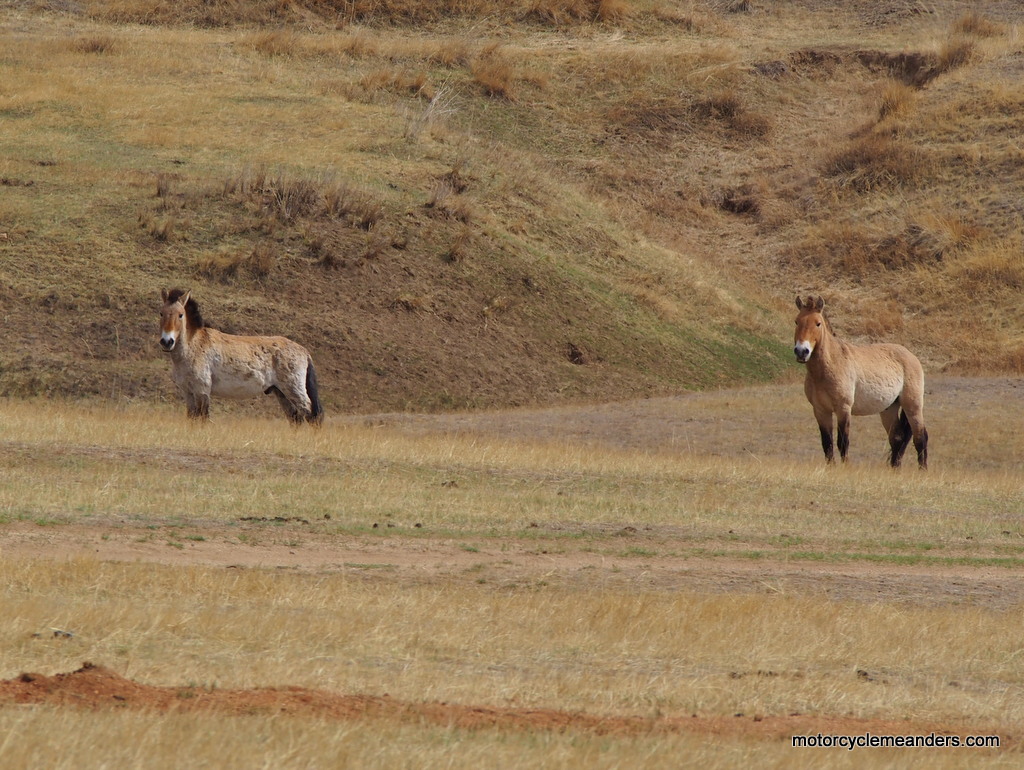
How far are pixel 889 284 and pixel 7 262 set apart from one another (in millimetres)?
25419

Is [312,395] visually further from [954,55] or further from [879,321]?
[954,55]

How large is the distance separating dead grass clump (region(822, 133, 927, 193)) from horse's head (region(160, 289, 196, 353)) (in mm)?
31668

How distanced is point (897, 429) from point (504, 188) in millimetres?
18514

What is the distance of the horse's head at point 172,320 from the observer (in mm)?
19391

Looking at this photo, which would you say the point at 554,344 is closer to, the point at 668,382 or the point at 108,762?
the point at 668,382

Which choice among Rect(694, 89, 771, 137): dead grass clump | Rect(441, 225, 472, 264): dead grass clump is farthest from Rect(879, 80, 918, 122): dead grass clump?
Rect(441, 225, 472, 264): dead grass clump

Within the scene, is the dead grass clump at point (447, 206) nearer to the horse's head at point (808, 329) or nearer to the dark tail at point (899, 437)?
the dark tail at point (899, 437)

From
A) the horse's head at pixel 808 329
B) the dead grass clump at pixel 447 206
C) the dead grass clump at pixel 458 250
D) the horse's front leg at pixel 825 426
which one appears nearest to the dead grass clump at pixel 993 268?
Answer: the dead grass clump at pixel 447 206

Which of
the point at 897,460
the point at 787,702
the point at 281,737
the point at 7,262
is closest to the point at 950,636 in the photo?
the point at 787,702

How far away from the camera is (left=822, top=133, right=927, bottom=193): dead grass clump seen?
1829 inches

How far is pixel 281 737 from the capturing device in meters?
5.86

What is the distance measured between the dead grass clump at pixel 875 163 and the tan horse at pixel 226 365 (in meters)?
30.3

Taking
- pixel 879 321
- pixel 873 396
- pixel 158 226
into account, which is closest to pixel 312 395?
pixel 873 396

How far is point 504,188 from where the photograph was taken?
38219mm
